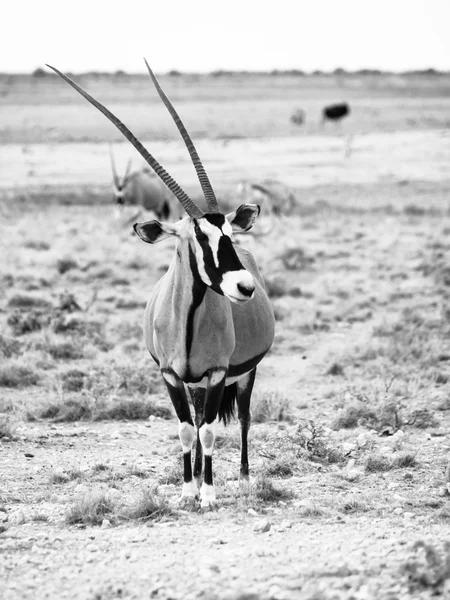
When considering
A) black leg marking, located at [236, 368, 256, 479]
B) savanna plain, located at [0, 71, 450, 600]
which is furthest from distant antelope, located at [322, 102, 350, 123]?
black leg marking, located at [236, 368, 256, 479]

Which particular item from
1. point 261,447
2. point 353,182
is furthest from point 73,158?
point 261,447

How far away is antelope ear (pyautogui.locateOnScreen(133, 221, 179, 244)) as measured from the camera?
18.5 ft

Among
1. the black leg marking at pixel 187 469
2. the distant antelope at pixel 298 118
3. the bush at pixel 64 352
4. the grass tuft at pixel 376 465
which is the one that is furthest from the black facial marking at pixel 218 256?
the distant antelope at pixel 298 118

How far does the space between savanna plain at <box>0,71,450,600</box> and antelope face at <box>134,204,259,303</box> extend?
1303 millimetres

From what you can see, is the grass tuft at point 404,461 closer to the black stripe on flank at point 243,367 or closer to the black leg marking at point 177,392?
the black stripe on flank at point 243,367

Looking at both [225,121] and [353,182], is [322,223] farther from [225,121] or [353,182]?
[225,121]

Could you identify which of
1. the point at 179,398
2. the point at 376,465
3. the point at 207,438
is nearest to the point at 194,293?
the point at 179,398

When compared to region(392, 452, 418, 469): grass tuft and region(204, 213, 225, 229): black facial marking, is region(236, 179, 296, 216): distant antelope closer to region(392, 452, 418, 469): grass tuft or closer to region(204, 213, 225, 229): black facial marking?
region(392, 452, 418, 469): grass tuft

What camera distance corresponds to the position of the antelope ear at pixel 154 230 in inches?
222

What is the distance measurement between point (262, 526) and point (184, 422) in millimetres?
914

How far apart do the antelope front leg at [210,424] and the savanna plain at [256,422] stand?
12cm

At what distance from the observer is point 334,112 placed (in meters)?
57.8

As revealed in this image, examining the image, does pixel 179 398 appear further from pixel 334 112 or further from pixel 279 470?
pixel 334 112

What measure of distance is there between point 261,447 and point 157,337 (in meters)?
1.80
